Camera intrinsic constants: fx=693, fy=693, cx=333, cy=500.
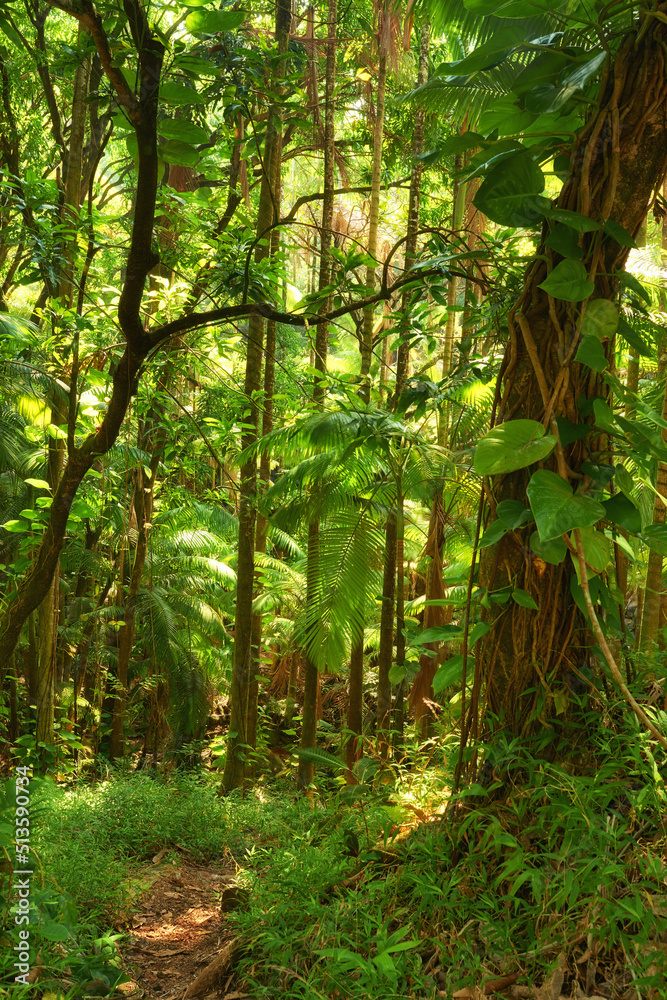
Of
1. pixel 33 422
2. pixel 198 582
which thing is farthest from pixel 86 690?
pixel 33 422

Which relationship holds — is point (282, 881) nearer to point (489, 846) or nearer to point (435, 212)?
point (489, 846)

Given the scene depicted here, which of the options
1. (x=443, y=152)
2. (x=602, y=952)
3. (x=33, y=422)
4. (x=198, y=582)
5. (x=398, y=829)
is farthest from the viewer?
(x=198, y=582)

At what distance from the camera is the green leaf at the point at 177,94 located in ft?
5.62

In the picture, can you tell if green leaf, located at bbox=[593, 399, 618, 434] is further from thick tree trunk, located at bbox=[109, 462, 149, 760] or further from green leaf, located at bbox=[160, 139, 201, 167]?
thick tree trunk, located at bbox=[109, 462, 149, 760]

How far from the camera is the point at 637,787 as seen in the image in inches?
69.1

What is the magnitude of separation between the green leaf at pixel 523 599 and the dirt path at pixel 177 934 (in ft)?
4.74

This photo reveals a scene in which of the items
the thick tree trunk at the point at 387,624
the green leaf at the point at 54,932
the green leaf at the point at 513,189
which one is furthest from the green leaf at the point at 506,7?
the thick tree trunk at the point at 387,624

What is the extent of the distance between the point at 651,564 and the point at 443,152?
6.27 feet

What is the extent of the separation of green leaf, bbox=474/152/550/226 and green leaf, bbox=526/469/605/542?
2.14ft

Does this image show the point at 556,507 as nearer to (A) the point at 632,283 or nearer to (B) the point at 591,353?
(B) the point at 591,353

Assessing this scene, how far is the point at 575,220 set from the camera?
159cm

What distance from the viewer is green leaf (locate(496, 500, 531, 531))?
1717 millimetres

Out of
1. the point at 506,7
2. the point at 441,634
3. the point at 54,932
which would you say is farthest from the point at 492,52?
the point at 54,932

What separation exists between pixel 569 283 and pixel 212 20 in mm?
1025
